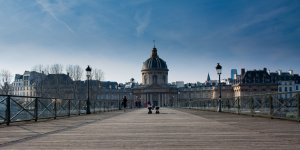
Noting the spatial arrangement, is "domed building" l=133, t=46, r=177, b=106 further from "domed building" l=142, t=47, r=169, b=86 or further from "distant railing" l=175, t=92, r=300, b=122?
"distant railing" l=175, t=92, r=300, b=122

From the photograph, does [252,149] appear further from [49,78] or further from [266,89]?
[266,89]

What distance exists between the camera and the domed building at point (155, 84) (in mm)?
177250

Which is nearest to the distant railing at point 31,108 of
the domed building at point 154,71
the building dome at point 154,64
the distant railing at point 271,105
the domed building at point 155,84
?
the distant railing at point 271,105

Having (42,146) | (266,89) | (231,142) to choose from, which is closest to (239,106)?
(231,142)

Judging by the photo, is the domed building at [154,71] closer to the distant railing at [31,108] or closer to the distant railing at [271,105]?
the distant railing at [271,105]

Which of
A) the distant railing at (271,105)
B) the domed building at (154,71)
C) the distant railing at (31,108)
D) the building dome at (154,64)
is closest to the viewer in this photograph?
the distant railing at (31,108)

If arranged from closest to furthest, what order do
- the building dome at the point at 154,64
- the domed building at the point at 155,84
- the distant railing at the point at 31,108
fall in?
the distant railing at the point at 31,108, the building dome at the point at 154,64, the domed building at the point at 155,84

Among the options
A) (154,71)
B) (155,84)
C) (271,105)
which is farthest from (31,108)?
(155,84)

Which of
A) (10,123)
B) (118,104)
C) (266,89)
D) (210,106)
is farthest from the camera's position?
(266,89)

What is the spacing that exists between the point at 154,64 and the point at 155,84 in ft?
31.2

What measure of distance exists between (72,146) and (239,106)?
20307 millimetres

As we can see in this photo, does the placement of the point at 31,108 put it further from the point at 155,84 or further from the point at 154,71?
the point at 155,84

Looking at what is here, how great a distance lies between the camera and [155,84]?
180m

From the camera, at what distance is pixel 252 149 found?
26.5ft
